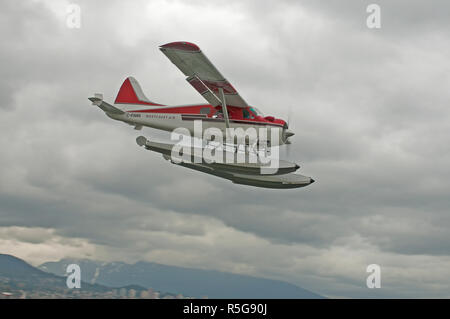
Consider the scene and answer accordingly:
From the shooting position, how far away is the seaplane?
24047 mm

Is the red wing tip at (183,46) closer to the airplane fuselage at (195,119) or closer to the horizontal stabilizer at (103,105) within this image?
the airplane fuselage at (195,119)

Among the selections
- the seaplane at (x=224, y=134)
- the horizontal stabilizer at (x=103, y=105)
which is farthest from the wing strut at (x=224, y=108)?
the horizontal stabilizer at (x=103, y=105)

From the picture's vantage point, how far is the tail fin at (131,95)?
1064 inches

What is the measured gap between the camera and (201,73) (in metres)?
22.5

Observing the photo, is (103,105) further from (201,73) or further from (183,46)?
(183,46)

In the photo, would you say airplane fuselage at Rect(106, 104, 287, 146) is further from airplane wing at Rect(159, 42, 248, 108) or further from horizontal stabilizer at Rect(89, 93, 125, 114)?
airplane wing at Rect(159, 42, 248, 108)

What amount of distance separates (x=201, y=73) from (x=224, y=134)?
11.9 ft
